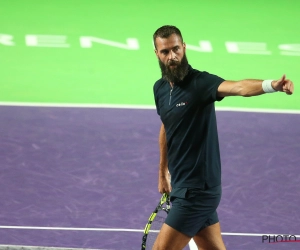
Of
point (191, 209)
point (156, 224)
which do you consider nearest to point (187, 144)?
point (191, 209)

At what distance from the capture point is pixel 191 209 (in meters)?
7.54

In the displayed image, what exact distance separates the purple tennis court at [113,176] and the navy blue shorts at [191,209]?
2171 mm

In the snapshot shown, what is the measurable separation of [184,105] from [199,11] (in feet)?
32.7

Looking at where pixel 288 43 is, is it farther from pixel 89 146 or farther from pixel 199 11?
pixel 89 146

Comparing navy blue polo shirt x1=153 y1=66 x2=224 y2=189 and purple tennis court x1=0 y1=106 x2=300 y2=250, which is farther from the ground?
navy blue polo shirt x1=153 y1=66 x2=224 y2=189

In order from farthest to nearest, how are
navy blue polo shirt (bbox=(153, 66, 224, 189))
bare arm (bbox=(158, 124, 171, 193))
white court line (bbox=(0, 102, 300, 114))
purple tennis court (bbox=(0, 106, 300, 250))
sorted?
white court line (bbox=(0, 102, 300, 114))
purple tennis court (bbox=(0, 106, 300, 250))
bare arm (bbox=(158, 124, 171, 193))
navy blue polo shirt (bbox=(153, 66, 224, 189))

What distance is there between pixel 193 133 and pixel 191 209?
0.67m

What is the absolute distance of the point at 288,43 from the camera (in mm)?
15773

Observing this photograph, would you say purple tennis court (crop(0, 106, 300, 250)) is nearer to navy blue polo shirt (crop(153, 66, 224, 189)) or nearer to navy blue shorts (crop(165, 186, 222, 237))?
navy blue shorts (crop(165, 186, 222, 237))

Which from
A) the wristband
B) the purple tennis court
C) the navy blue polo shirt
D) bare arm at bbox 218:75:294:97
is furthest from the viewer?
the purple tennis court

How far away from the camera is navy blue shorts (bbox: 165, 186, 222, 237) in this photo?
296 inches

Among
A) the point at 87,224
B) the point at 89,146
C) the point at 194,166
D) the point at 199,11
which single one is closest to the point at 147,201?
the point at 87,224

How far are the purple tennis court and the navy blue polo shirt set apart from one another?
7.68 feet

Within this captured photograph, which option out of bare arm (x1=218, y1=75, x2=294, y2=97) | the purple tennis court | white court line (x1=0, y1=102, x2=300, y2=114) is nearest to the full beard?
bare arm (x1=218, y1=75, x2=294, y2=97)
